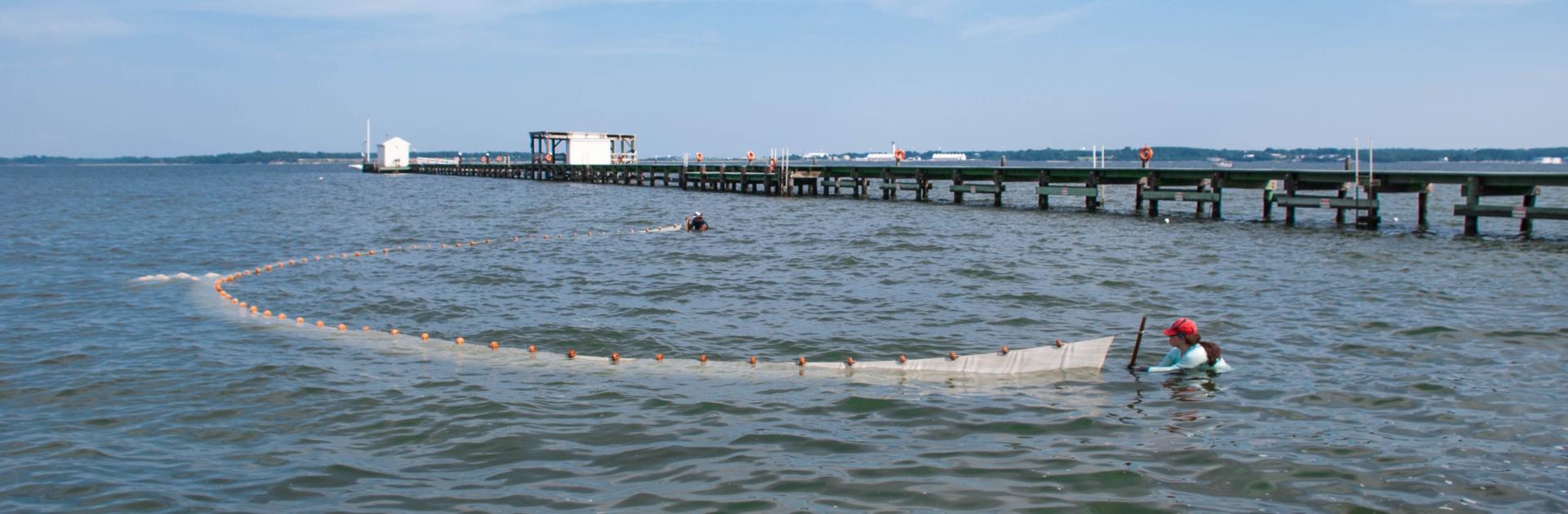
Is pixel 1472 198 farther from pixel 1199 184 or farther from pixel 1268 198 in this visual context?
pixel 1199 184

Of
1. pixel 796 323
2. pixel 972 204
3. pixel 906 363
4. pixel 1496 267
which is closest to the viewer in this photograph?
pixel 906 363

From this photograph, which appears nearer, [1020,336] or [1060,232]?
[1020,336]

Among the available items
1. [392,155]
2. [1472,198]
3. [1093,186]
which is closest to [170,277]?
[1093,186]

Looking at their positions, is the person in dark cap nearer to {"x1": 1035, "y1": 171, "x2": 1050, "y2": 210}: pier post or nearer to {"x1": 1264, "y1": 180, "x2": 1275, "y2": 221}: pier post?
{"x1": 1035, "y1": 171, "x2": 1050, "y2": 210}: pier post

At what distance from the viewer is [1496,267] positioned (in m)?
22.9

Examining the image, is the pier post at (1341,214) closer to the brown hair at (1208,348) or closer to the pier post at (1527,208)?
the pier post at (1527,208)

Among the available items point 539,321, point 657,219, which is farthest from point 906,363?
point 657,219

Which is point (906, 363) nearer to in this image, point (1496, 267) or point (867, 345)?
point (867, 345)

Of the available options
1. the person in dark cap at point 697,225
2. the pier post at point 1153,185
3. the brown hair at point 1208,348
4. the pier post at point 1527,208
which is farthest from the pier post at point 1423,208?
the brown hair at point 1208,348

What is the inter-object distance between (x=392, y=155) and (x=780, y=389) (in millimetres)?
121077

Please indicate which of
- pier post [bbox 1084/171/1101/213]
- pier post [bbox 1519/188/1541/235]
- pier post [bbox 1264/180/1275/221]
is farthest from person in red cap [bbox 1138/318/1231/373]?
pier post [bbox 1084/171/1101/213]

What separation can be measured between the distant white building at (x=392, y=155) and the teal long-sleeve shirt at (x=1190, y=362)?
398 ft

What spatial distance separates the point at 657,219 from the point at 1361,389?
3163 cm

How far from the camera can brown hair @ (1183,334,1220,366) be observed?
12367 millimetres
